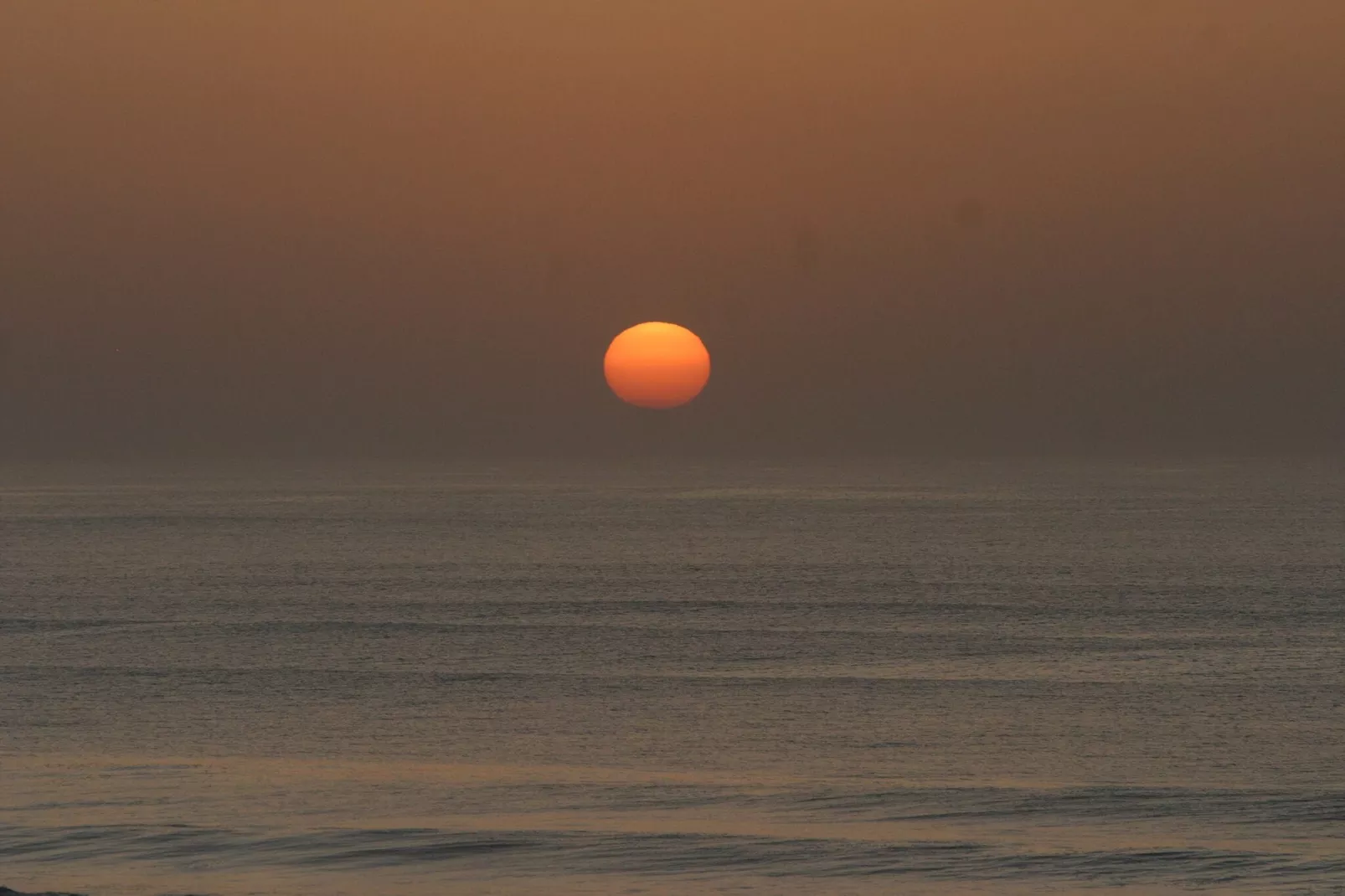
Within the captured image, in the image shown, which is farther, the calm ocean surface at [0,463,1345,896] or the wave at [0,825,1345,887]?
the calm ocean surface at [0,463,1345,896]

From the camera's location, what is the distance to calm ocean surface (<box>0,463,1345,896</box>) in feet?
87.2

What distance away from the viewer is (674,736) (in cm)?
3988

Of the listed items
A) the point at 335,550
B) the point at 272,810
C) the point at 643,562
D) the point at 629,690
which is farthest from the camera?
the point at 335,550

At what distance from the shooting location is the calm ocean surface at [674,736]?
26.6 meters

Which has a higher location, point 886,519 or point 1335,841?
point 886,519

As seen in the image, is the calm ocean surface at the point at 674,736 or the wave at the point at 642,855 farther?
the calm ocean surface at the point at 674,736

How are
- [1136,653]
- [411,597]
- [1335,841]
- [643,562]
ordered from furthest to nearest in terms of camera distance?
[643,562] < [411,597] < [1136,653] < [1335,841]

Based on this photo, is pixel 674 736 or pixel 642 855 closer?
pixel 642 855

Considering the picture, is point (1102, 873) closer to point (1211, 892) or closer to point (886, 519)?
point (1211, 892)

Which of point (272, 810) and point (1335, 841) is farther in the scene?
point (272, 810)

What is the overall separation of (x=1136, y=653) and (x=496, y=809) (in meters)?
33.3

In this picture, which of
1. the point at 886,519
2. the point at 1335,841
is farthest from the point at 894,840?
the point at 886,519

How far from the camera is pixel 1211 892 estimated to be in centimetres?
2461

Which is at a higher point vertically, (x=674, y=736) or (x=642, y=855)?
(x=674, y=736)
